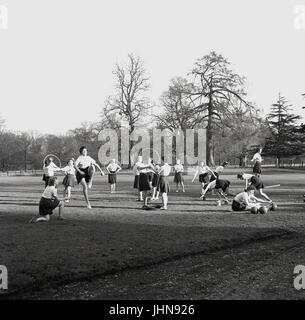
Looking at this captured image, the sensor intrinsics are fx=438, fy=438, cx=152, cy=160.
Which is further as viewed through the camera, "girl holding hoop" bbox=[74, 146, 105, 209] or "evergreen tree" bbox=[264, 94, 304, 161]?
"evergreen tree" bbox=[264, 94, 304, 161]

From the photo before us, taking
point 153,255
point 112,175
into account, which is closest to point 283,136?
point 112,175

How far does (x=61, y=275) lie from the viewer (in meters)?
6.88

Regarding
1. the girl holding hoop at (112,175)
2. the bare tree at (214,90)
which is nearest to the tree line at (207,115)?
the bare tree at (214,90)

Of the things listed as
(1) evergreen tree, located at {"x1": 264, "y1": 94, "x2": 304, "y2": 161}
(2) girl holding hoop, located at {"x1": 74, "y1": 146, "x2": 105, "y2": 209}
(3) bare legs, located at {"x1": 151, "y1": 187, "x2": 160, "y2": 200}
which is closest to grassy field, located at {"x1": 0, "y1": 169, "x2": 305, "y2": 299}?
(2) girl holding hoop, located at {"x1": 74, "y1": 146, "x2": 105, "y2": 209}

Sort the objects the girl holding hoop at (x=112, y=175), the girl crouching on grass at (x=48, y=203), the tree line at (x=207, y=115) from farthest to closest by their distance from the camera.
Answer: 1. the tree line at (x=207, y=115)
2. the girl holding hoop at (x=112, y=175)
3. the girl crouching on grass at (x=48, y=203)

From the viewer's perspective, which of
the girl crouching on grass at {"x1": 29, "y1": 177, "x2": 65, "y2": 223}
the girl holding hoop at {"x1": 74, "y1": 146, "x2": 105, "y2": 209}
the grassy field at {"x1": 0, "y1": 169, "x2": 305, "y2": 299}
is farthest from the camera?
the girl holding hoop at {"x1": 74, "y1": 146, "x2": 105, "y2": 209}

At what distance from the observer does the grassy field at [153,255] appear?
20.5 feet

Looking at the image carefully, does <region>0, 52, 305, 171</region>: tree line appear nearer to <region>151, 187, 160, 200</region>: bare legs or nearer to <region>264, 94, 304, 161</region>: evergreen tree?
<region>264, 94, 304, 161</region>: evergreen tree

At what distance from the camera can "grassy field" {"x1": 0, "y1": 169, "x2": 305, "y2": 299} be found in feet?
20.5

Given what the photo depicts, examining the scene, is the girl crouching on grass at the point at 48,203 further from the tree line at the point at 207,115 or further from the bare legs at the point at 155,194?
the tree line at the point at 207,115

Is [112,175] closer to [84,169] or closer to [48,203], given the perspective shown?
[84,169]
